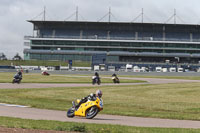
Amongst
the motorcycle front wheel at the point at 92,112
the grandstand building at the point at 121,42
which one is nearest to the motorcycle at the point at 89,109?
the motorcycle front wheel at the point at 92,112

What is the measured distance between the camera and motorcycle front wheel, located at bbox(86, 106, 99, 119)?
608 inches

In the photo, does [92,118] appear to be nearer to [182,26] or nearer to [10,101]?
[10,101]

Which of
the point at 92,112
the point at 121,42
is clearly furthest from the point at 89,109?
the point at 121,42

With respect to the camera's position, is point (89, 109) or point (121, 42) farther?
point (121, 42)

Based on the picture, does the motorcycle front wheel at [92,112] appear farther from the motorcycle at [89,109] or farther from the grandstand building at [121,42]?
the grandstand building at [121,42]

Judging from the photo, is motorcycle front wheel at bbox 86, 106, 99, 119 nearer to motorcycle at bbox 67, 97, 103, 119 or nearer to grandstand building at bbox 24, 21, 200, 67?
motorcycle at bbox 67, 97, 103, 119

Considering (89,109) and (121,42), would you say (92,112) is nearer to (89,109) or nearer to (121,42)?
(89,109)

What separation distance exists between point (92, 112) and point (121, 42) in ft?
404

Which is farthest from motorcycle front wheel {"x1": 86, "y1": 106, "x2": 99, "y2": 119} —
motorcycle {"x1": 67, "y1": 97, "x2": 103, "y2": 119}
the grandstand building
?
the grandstand building

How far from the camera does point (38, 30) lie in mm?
145625

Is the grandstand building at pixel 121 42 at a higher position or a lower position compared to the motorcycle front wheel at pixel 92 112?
higher

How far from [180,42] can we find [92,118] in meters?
126

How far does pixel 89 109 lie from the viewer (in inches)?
615

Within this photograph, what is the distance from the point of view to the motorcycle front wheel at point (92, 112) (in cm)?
1545
